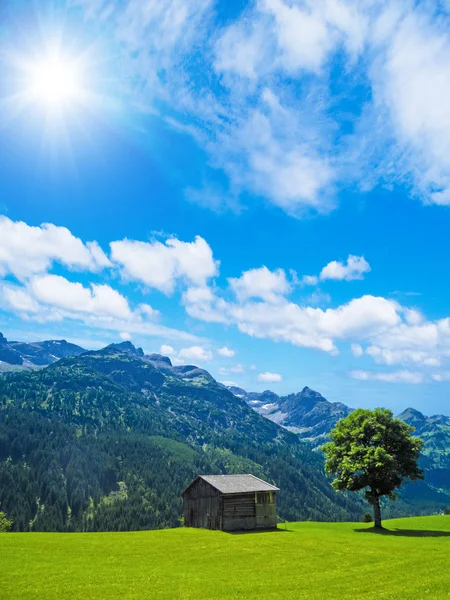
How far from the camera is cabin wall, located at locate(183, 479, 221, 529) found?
74.4 m

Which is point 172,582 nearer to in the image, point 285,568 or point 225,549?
point 285,568

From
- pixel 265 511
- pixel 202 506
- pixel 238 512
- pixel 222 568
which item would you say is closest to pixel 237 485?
pixel 238 512

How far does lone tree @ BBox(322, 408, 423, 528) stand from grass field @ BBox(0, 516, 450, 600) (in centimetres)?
1267

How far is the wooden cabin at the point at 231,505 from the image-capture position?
73000 mm

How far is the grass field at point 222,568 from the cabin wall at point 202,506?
17643mm

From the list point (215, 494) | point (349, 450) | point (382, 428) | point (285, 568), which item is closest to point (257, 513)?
point (215, 494)

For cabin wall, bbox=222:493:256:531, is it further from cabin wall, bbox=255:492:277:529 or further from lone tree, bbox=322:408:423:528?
lone tree, bbox=322:408:423:528

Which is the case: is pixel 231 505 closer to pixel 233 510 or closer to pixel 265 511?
pixel 233 510

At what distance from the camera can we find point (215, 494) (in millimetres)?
75125

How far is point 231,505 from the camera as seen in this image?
73562 millimetres

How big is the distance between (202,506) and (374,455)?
3283 centimetres

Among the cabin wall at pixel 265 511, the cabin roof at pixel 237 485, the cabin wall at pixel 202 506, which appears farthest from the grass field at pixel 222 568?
the cabin wall at pixel 265 511

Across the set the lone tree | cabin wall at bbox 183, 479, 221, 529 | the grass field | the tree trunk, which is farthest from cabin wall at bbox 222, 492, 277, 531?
the tree trunk

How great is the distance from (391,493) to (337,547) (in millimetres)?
25876
